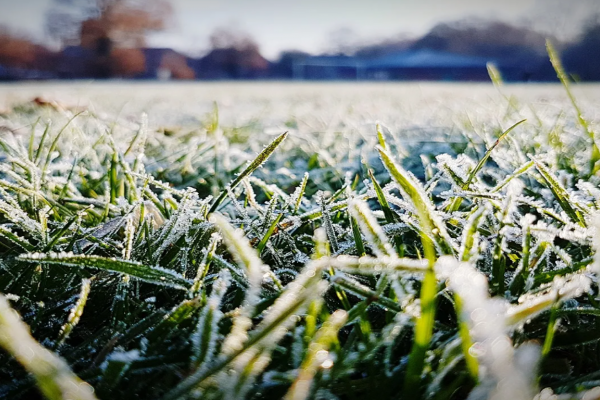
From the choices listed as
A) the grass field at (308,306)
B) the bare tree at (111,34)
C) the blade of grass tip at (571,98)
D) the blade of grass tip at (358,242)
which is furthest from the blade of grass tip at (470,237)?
the bare tree at (111,34)

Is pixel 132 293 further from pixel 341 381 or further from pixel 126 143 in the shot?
pixel 126 143

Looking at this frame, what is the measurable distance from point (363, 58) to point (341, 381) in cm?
3002

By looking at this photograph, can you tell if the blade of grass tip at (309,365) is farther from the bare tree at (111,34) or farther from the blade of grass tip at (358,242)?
the bare tree at (111,34)

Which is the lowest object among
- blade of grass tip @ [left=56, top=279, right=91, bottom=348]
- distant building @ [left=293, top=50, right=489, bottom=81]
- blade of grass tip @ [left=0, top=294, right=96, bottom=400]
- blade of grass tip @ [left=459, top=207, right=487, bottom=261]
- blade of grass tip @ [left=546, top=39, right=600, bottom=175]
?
blade of grass tip @ [left=56, top=279, right=91, bottom=348]

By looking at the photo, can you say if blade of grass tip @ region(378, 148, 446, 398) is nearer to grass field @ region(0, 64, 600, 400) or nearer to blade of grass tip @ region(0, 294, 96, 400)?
grass field @ region(0, 64, 600, 400)

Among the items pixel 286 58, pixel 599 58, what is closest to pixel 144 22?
pixel 286 58

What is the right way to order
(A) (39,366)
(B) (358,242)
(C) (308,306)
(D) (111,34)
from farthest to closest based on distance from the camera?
(D) (111,34) → (B) (358,242) → (C) (308,306) → (A) (39,366)

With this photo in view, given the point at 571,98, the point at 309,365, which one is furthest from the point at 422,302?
the point at 571,98

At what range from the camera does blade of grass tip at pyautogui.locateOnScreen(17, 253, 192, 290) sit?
36 cm

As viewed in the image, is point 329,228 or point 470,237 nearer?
point 470,237

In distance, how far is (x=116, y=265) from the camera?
0.38 meters

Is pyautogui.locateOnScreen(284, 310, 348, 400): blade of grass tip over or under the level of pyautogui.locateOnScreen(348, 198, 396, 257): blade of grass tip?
under

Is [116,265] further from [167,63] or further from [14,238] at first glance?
[167,63]

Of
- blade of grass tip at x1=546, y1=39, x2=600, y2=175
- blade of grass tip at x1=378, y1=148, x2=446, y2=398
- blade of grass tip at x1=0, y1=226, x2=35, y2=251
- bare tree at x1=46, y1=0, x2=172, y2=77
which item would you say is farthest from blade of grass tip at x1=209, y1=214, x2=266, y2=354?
bare tree at x1=46, y1=0, x2=172, y2=77
